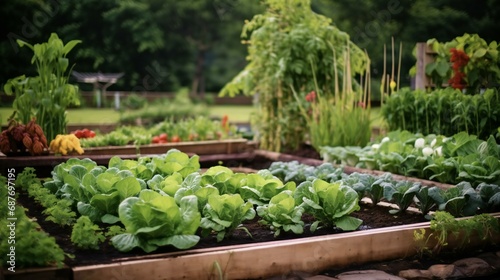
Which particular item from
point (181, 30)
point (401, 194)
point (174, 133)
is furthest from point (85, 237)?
point (181, 30)

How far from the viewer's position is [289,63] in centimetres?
613

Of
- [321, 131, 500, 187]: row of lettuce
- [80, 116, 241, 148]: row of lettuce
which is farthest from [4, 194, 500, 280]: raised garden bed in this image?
[80, 116, 241, 148]: row of lettuce

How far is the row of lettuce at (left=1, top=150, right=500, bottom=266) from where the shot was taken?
237cm

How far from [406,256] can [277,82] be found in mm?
3700

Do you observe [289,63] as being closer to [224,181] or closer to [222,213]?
[224,181]

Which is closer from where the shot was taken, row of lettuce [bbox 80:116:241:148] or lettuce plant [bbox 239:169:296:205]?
lettuce plant [bbox 239:169:296:205]

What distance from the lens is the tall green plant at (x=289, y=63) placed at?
6.14 m

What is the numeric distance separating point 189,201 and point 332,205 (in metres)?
0.77

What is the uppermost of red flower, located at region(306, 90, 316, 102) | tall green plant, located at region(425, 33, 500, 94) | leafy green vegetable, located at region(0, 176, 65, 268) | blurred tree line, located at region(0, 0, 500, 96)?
blurred tree line, located at region(0, 0, 500, 96)

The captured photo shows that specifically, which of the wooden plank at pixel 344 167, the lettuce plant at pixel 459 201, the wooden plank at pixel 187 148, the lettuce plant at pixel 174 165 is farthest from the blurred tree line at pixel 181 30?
the lettuce plant at pixel 174 165

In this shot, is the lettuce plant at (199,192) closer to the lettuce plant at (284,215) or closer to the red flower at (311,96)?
the lettuce plant at (284,215)

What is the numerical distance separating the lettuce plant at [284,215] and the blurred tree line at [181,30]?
11.5 meters

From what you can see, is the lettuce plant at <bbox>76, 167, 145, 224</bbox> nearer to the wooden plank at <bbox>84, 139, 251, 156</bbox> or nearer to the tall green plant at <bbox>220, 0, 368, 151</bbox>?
the wooden plank at <bbox>84, 139, 251, 156</bbox>

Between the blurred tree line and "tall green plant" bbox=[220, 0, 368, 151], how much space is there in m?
7.91
